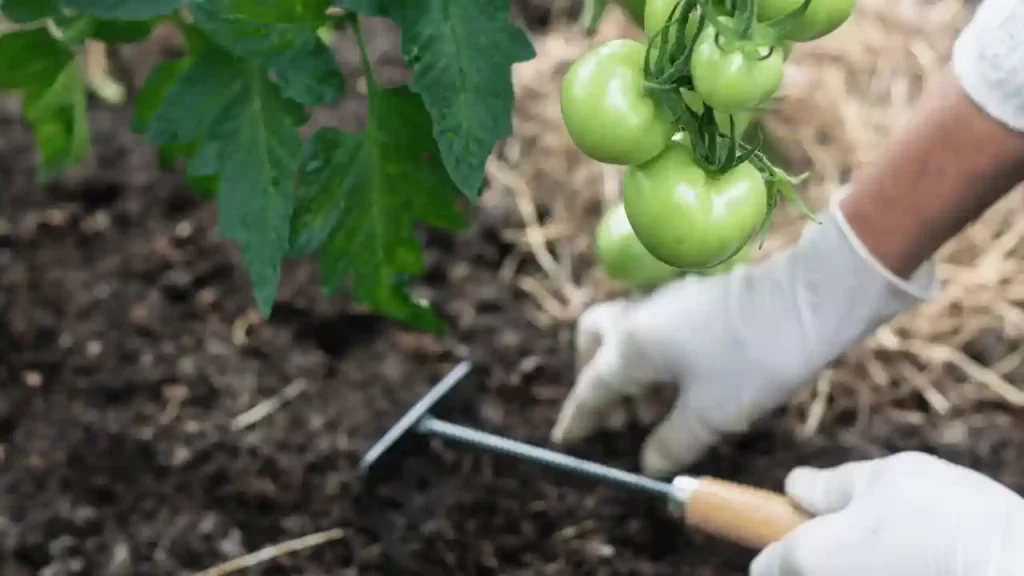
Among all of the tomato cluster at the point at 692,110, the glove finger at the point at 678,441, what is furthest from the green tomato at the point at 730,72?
the glove finger at the point at 678,441

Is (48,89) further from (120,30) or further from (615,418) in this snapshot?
(615,418)

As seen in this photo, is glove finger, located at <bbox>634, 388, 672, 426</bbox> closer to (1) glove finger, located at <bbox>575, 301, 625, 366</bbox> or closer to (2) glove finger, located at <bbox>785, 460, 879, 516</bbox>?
(1) glove finger, located at <bbox>575, 301, 625, 366</bbox>

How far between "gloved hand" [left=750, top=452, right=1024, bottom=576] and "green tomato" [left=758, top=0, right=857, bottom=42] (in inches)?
20.3

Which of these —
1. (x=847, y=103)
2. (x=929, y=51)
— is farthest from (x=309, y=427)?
(x=929, y=51)

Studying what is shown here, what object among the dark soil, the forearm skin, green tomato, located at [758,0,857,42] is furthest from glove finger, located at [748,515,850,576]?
green tomato, located at [758,0,857,42]

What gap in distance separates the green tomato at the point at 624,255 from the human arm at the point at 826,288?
0.15ft

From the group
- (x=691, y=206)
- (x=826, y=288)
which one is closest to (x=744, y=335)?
(x=826, y=288)

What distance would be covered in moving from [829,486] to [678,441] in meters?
0.18

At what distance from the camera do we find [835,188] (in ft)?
4.61

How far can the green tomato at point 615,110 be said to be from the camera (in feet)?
1.47

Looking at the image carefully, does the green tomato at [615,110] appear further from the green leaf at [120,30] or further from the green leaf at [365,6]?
the green leaf at [120,30]

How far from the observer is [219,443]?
1.11m

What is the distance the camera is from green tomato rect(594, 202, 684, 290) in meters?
0.97

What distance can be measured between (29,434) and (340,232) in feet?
1.95
